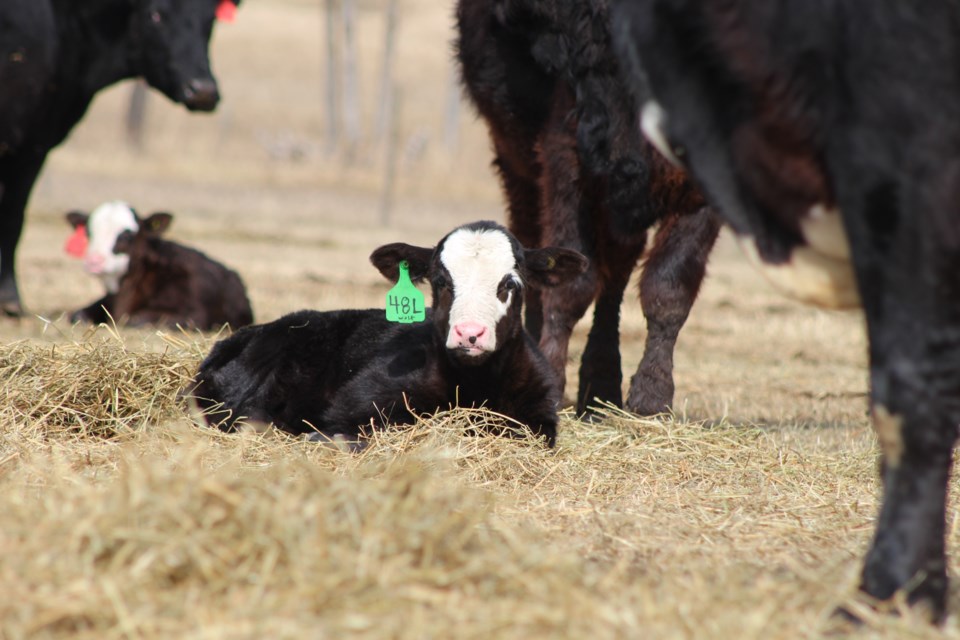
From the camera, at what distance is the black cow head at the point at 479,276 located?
4383 mm

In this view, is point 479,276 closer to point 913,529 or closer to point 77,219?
point 913,529

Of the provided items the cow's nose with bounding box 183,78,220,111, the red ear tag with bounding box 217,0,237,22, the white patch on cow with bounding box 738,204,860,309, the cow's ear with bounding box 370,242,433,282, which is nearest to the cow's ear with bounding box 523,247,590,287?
the cow's ear with bounding box 370,242,433,282

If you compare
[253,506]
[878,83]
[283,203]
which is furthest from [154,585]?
[283,203]

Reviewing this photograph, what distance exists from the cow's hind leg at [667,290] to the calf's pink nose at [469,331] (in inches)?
49.2

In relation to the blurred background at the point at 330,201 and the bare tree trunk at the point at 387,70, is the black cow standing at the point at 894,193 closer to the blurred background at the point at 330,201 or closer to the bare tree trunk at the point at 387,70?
the blurred background at the point at 330,201

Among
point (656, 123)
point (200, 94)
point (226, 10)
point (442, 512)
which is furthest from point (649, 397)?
point (226, 10)

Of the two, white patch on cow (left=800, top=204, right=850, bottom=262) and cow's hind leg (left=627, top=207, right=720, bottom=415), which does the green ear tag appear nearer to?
cow's hind leg (left=627, top=207, right=720, bottom=415)

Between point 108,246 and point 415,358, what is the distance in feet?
16.5

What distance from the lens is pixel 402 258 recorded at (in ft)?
15.9

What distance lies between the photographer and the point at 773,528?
356 centimetres

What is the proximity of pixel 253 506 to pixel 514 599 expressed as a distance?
62 cm

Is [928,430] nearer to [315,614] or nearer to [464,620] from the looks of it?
[464,620]

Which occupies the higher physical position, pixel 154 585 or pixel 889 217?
pixel 889 217

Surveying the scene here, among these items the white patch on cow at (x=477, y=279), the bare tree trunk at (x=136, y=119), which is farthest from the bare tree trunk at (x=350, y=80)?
the white patch on cow at (x=477, y=279)
